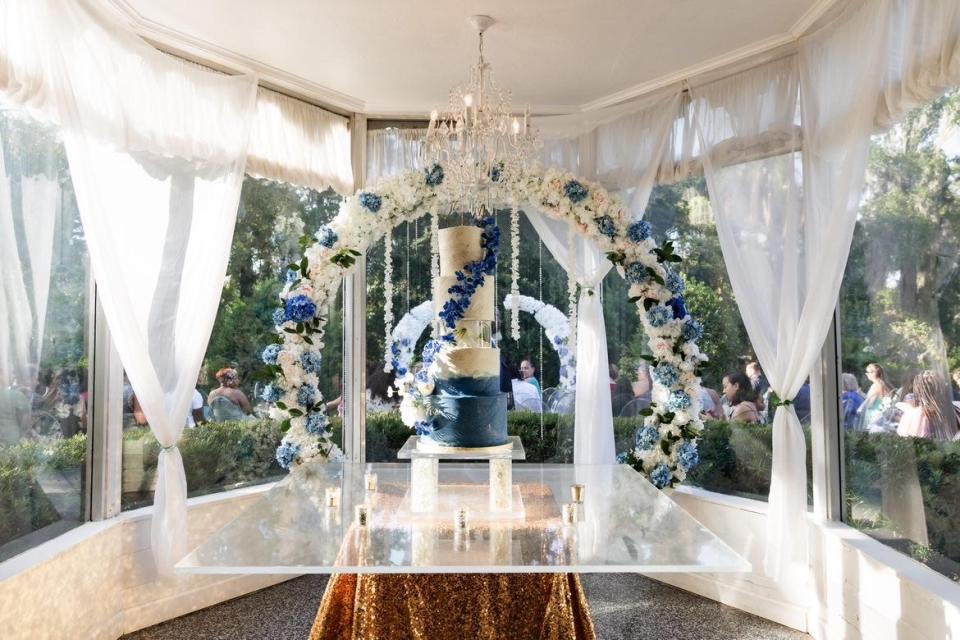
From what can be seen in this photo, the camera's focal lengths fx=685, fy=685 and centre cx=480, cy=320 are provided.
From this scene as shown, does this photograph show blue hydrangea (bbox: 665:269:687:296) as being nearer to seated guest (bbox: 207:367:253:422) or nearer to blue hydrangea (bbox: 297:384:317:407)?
blue hydrangea (bbox: 297:384:317:407)

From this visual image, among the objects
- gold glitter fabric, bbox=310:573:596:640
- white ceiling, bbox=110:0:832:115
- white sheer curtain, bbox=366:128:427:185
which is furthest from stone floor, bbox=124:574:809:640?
white ceiling, bbox=110:0:832:115

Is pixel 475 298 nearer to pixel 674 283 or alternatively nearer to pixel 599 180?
pixel 674 283

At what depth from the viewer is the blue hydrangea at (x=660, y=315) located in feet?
12.3

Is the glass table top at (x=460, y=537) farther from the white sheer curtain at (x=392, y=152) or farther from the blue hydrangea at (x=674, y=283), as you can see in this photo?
the white sheer curtain at (x=392, y=152)

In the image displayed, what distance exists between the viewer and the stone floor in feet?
A: 11.0

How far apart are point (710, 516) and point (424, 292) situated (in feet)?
7.53

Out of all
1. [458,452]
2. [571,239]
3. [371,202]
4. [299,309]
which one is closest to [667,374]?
[571,239]

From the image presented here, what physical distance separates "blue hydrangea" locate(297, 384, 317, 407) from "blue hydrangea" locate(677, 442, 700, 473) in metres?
2.07

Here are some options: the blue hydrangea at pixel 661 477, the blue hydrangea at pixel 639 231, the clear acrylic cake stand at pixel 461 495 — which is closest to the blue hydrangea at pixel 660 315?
the blue hydrangea at pixel 639 231

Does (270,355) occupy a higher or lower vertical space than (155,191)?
lower

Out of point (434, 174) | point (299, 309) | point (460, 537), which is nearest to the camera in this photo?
point (460, 537)

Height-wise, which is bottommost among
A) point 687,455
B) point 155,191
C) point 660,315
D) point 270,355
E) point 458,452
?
point 687,455

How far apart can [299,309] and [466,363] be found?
1.26 m

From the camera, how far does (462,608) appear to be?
2.52 m
